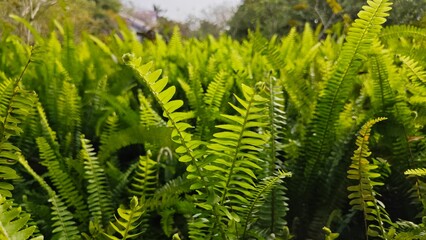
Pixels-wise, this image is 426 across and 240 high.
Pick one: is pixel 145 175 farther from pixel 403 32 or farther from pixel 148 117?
pixel 403 32

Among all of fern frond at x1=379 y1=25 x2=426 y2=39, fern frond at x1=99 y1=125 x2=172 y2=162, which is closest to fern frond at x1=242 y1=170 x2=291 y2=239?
fern frond at x1=99 y1=125 x2=172 y2=162

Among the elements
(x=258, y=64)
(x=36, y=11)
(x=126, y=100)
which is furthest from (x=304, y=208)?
(x=36, y=11)

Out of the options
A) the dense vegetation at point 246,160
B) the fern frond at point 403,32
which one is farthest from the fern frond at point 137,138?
the fern frond at point 403,32

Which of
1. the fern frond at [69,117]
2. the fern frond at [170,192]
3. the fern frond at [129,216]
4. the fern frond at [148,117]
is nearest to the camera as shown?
the fern frond at [129,216]

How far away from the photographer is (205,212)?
0.65 meters

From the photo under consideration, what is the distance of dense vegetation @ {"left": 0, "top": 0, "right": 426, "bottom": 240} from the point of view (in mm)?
595

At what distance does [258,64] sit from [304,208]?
3.20 ft

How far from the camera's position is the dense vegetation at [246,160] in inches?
23.4

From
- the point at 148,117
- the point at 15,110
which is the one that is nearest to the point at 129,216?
the point at 15,110

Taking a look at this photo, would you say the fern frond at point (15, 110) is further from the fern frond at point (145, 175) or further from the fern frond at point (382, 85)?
→ the fern frond at point (382, 85)

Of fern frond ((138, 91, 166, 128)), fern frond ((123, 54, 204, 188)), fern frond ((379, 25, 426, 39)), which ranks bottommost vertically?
fern frond ((138, 91, 166, 128))

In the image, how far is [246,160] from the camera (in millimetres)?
618

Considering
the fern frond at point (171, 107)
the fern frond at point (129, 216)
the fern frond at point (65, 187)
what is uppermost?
the fern frond at point (171, 107)

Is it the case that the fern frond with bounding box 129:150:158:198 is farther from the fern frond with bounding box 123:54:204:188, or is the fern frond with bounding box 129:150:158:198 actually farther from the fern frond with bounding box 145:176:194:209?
the fern frond with bounding box 123:54:204:188
